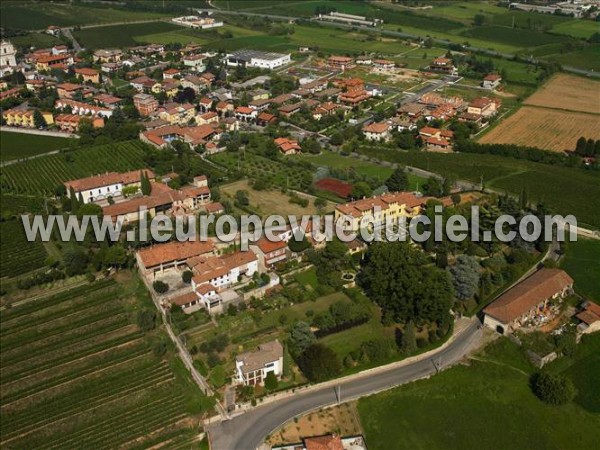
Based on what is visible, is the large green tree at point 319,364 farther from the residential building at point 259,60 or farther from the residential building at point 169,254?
the residential building at point 259,60

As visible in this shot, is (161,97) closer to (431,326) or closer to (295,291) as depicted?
(295,291)

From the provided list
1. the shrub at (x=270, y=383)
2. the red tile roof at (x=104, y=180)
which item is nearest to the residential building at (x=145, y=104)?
the red tile roof at (x=104, y=180)

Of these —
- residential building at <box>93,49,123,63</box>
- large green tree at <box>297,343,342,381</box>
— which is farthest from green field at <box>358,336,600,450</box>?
residential building at <box>93,49,123,63</box>

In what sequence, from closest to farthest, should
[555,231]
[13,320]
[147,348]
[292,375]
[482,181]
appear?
[292,375] < [147,348] < [13,320] < [555,231] < [482,181]

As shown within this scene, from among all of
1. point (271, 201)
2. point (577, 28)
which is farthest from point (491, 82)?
point (271, 201)

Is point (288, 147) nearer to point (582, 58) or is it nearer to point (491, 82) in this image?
point (491, 82)

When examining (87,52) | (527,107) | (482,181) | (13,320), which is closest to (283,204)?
(482,181)

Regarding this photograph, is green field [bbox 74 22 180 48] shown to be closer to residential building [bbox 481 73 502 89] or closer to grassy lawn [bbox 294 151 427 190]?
grassy lawn [bbox 294 151 427 190]
